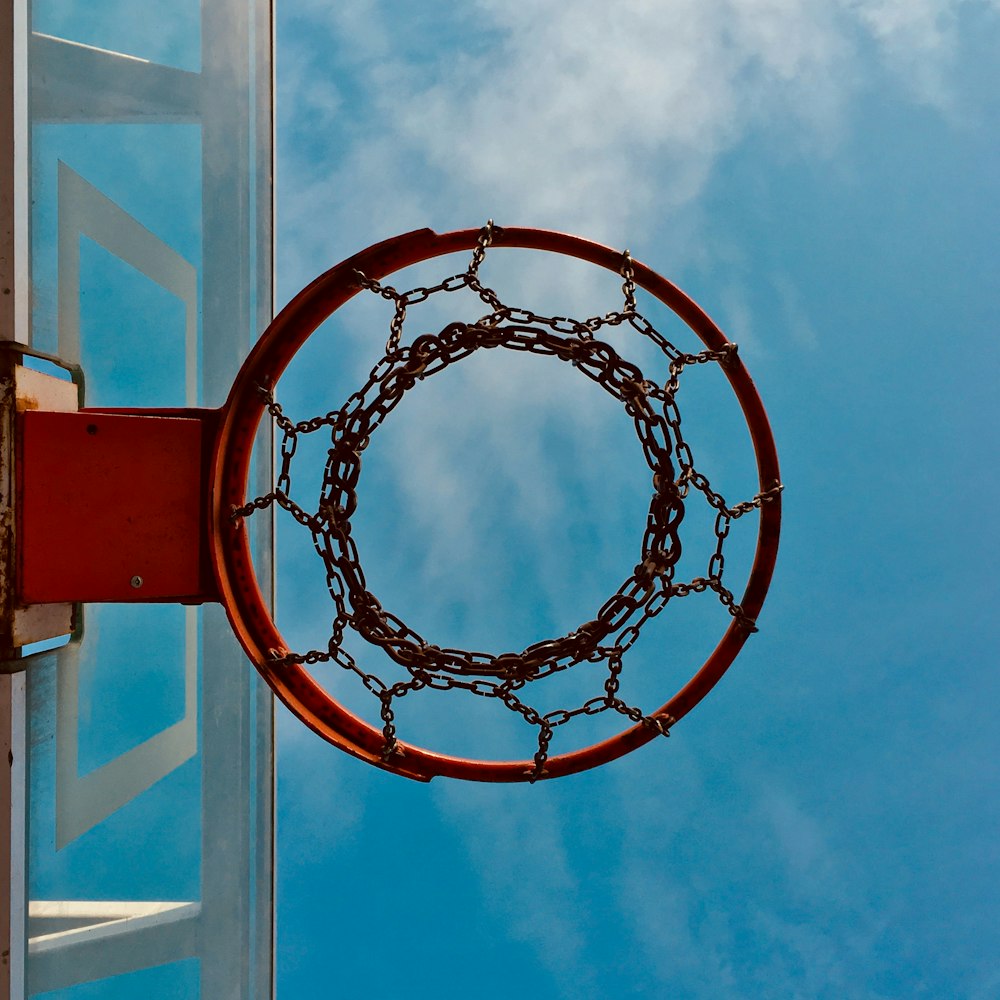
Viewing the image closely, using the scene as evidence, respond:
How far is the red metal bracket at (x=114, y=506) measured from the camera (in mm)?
3072

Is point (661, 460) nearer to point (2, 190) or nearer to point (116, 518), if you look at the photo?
point (116, 518)

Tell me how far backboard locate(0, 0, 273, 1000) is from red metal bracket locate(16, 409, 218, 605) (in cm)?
19

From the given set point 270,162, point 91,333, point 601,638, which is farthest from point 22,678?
point 270,162

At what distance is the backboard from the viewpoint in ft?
10.2

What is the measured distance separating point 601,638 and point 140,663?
77.4 inches

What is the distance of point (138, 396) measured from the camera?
3.52 meters

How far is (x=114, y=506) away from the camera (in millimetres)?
3193

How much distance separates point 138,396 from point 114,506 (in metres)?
0.57

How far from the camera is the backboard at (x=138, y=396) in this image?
3.11 m

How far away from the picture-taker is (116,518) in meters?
3.19

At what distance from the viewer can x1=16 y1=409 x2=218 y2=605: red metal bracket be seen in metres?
3.07

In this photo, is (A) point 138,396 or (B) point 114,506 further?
(A) point 138,396

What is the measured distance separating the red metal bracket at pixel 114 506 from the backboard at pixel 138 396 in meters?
0.19

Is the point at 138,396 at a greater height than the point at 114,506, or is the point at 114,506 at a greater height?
the point at 138,396
